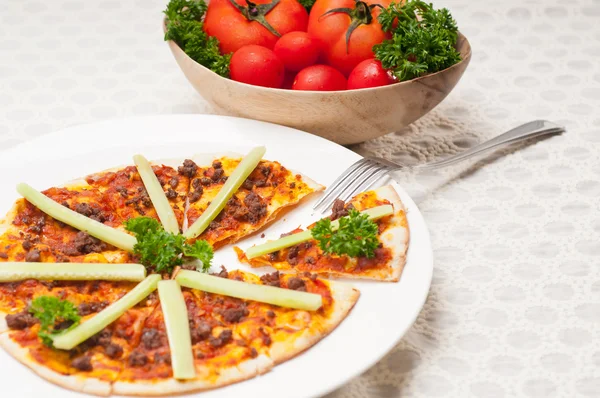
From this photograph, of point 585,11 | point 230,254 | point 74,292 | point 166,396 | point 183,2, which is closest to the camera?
point 166,396

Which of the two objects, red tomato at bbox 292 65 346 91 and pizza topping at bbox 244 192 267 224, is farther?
red tomato at bbox 292 65 346 91

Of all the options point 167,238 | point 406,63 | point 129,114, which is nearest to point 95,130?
point 129,114

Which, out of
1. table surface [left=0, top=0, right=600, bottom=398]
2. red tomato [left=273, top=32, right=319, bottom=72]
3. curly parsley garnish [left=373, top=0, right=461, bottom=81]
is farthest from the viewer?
red tomato [left=273, top=32, right=319, bottom=72]

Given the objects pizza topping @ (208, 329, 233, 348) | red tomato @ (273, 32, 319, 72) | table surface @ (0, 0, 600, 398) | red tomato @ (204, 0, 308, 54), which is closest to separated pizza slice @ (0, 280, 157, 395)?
pizza topping @ (208, 329, 233, 348)

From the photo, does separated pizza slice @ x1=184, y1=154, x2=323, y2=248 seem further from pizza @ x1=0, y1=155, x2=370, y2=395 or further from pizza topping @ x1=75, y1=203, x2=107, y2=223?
pizza topping @ x1=75, y1=203, x2=107, y2=223

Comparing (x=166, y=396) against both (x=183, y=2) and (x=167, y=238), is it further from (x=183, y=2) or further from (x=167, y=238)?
(x=183, y=2)

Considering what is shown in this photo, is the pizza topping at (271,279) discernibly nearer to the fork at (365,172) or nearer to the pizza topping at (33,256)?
the fork at (365,172)
